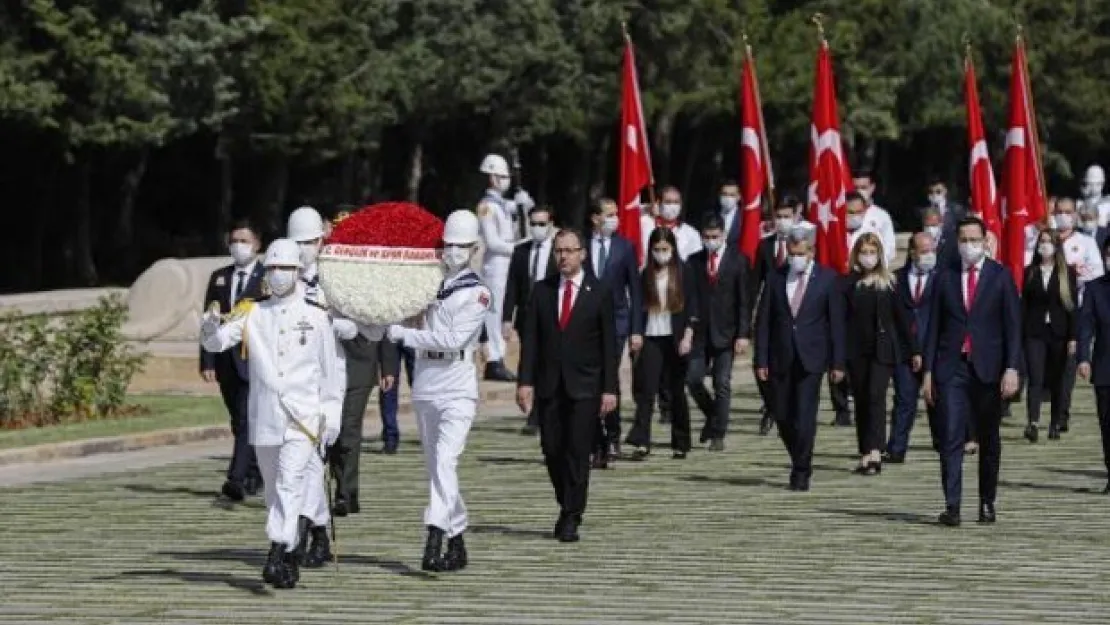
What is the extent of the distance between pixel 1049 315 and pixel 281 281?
12912mm

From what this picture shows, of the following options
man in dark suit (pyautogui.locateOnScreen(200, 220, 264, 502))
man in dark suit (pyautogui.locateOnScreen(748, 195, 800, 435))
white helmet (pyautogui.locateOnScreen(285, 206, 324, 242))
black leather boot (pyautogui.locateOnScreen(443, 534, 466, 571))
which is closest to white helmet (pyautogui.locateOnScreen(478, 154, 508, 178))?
man in dark suit (pyautogui.locateOnScreen(748, 195, 800, 435))

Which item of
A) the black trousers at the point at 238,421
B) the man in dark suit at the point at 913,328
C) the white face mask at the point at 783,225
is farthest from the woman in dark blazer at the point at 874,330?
the black trousers at the point at 238,421

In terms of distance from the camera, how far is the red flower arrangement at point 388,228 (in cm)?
1706

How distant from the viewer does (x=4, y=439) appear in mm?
26297

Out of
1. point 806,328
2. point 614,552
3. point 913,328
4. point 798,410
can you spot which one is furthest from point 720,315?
point 614,552

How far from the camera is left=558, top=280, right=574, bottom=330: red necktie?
65.0ft

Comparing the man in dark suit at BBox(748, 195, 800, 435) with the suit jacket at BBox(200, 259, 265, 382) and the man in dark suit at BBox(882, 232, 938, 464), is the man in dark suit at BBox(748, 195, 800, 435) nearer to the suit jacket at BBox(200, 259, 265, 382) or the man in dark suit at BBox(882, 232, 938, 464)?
the man in dark suit at BBox(882, 232, 938, 464)

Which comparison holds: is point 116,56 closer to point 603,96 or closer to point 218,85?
point 218,85

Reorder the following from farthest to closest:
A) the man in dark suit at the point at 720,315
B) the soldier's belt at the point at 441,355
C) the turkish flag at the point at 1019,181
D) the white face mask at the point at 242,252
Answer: the turkish flag at the point at 1019,181, the man in dark suit at the point at 720,315, the white face mask at the point at 242,252, the soldier's belt at the point at 441,355

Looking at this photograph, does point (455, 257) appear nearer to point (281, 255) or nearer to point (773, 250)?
point (281, 255)

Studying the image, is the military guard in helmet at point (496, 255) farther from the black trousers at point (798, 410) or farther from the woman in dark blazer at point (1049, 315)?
the black trousers at point (798, 410)

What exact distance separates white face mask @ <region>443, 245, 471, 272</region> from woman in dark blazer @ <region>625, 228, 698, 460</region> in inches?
280

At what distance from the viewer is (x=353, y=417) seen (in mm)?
21234

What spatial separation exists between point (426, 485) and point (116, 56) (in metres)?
25.0
